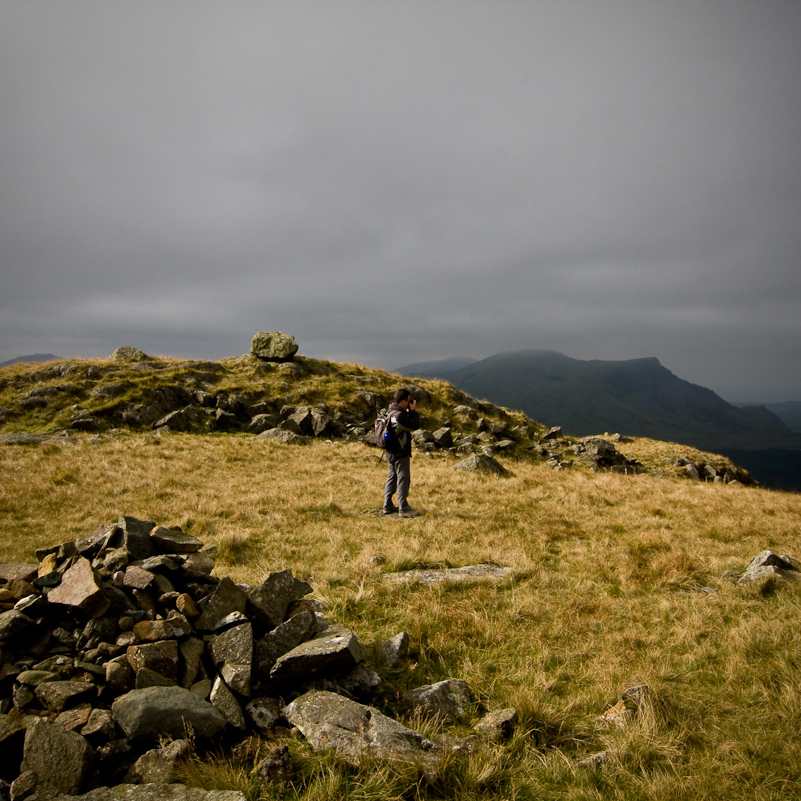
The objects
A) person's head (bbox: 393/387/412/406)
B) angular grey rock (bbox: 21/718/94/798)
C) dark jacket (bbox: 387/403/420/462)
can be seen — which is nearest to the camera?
angular grey rock (bbox: 21/718/94/798)

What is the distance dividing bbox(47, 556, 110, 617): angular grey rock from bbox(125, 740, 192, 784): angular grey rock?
209 cm

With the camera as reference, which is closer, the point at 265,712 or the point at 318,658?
the point at 265,712

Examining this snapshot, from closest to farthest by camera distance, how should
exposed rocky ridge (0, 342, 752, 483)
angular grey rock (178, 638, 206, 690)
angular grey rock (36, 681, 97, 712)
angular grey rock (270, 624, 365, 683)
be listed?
angular grey rock (36, 681, 97, 712) < angular grey rock (178, 638, 206, 690) < angular grey rock (270, 624, 365, 683) < exposed rocky ridge (0, 342, 752, 483)

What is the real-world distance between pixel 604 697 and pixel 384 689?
2.73 metres

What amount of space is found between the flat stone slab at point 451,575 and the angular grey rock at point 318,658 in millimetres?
2996

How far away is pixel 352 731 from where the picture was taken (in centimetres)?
447

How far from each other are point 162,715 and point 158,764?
1.37 feet

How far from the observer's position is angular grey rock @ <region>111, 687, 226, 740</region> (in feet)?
14.0

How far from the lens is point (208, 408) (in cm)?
2944

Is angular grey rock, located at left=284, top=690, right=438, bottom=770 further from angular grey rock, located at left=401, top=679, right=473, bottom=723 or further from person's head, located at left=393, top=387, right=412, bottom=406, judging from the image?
person's head, located at left=393, top=387, right=412, bottom=406

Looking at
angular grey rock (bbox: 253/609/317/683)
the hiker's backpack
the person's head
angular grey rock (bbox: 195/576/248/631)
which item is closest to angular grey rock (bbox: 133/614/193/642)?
angular grey rock (bbox: 195/576/248/631)

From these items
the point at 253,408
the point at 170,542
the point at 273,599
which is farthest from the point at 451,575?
the point at 253,408

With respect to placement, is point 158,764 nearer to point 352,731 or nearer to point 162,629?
point 162,629

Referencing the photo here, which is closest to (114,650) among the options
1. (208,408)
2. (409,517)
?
(409,517)
